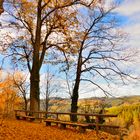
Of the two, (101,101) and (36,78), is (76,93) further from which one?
(36,78)

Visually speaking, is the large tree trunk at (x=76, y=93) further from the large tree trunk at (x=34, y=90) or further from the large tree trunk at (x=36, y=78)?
the large tree trunk at (x=34, y=90)

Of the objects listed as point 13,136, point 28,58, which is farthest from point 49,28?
point 13,136

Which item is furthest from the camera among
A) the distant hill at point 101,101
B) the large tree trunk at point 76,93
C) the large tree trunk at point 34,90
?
the distant hill at point 101,101

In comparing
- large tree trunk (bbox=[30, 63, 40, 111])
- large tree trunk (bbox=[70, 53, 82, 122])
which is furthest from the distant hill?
large tree trunk (bbox=[30, 63, 40, 111])

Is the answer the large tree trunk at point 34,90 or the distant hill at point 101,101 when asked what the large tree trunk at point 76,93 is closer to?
the distant hill at point 101,101

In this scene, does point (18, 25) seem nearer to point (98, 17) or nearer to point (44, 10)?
point (44, 10)

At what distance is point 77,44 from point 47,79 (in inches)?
1139

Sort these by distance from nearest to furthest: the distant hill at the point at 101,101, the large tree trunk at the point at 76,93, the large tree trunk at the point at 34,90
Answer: the large tree trunk at the point at 34,90 → the large tree trunk at the point at 76,93 → the distant hill at the point at 101,101

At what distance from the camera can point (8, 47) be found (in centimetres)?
2948

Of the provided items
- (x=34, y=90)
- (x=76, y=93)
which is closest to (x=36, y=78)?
(x=34, y=90)

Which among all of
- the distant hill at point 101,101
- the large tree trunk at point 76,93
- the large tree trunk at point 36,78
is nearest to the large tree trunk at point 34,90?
the large tree trunk at point 36,78

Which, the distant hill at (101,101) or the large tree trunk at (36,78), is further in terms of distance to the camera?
the distant hill at (101,101)

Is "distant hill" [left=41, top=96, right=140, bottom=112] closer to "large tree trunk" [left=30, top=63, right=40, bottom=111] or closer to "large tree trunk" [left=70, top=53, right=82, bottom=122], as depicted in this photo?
"large tree trunk" [left=70, top=53, right=82, bottom=122]

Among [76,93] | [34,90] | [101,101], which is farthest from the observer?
[101,101]
